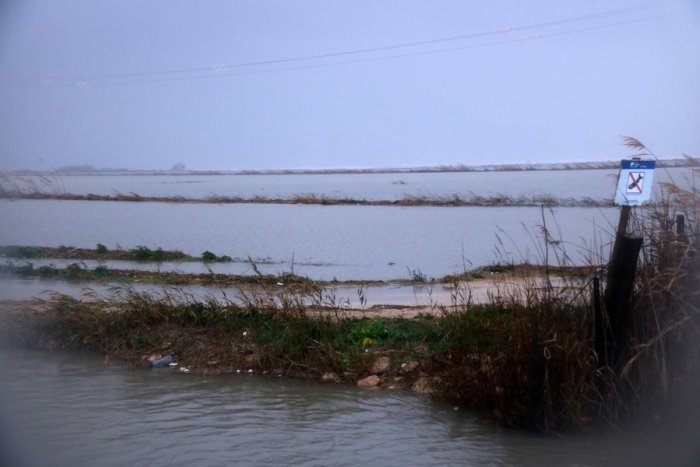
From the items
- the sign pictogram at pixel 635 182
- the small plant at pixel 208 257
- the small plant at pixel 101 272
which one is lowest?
the small plant at pixel 101 272

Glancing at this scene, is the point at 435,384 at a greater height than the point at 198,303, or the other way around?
the point at 198,303

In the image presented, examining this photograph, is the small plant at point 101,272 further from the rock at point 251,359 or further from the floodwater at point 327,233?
the rock at point 251,359

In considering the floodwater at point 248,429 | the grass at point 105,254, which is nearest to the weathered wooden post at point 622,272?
the floodwater at point 248,429

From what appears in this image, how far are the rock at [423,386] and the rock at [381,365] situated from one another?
65 cm

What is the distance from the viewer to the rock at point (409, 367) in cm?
1074

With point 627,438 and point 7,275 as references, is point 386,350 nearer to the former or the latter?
point 627,438

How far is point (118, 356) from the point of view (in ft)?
40.3

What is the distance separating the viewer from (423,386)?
10320 millimetres

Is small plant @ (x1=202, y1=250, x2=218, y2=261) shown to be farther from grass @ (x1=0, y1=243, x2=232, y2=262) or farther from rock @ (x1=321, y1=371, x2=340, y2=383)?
rock @ (x1=321, y1=371, x2=340, y2=383)

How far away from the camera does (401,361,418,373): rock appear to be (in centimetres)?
1074

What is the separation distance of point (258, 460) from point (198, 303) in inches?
202

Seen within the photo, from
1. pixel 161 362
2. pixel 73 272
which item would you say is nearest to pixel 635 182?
pixel 161 362

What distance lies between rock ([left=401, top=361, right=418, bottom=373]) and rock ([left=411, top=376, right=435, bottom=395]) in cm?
27

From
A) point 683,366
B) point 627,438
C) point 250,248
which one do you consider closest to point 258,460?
point 627,438
